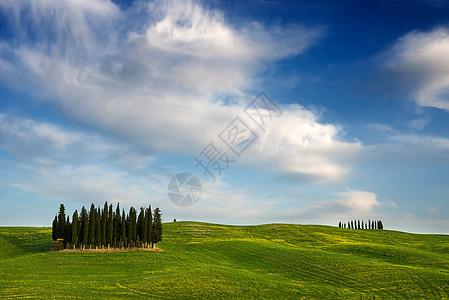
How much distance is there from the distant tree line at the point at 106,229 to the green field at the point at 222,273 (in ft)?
16.1

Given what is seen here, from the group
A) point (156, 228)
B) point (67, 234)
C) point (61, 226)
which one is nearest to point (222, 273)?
point (156, 228)

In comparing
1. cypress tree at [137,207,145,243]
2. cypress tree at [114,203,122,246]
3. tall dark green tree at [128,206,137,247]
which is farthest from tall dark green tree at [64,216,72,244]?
cypress tree at [137,207,145,243]

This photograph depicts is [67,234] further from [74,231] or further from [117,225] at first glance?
[117,225]

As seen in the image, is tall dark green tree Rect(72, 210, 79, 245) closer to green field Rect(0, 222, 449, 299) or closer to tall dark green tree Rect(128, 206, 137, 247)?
green field Rect(0, 222, 449, 299)

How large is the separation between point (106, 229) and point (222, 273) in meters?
33.0

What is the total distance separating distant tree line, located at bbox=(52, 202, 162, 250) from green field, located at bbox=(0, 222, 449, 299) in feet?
16.1

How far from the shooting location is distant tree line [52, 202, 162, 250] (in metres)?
72.3

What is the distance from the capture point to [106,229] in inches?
2921

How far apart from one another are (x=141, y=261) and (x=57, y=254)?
17.2 m

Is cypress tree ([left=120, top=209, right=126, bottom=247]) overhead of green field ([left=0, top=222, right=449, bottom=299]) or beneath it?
overhead

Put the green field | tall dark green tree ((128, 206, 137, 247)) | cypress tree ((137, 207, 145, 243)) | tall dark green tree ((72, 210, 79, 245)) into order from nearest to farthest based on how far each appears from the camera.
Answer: the green field < tall dark green tree ((72, 210, 79, 245)) < tall dark green tree ((128, 206, 137, 247)) < cypress tree ((137, 207, 145, 243))

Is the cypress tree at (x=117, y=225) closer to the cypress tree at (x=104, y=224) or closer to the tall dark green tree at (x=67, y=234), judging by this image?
Result: the cypress tree at (x=104, y=224)

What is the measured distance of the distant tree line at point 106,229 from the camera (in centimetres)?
7231

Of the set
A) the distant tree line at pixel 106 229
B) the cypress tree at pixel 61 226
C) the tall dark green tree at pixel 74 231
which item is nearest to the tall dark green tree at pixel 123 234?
the distant tree line at pixel 106 229
